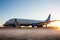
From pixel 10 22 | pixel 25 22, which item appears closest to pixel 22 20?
pixel 25 22

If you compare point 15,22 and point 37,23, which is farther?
point 37,23

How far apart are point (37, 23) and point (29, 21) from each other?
508cm

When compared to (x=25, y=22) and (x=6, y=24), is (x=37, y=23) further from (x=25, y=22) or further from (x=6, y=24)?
(x=6, y=24)

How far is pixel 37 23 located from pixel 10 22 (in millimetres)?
16823

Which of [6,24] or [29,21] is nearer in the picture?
[6,24]

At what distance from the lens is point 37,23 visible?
77500 millimetres

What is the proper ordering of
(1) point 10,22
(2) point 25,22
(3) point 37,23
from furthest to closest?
(3) point 37,23, (2) point 25,22, (1) point 10,22

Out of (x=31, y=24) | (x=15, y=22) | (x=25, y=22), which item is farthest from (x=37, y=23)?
(x=15, y=22)

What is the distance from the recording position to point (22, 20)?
232ft

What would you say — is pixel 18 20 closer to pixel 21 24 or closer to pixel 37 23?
pixel 21 24

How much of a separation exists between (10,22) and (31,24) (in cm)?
1331

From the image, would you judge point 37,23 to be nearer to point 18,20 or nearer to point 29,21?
point 29,21

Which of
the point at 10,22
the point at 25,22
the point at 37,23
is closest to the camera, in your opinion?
the point at 10,22

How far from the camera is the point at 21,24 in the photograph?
7019cm
